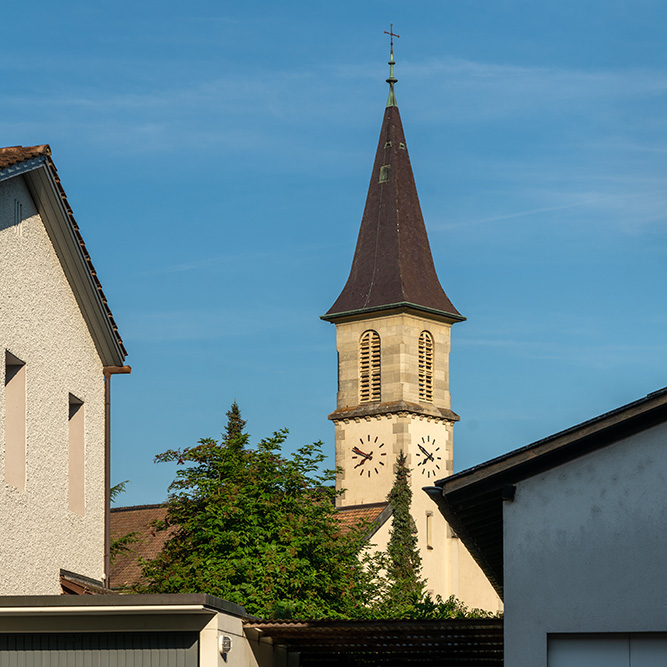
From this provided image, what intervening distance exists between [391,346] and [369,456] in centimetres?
589

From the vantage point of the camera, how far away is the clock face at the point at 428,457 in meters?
68.7

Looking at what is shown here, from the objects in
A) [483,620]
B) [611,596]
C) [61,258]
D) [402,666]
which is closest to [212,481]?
[402,666]

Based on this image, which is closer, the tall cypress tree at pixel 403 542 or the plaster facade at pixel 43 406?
the plaster facade at pixel 43 406

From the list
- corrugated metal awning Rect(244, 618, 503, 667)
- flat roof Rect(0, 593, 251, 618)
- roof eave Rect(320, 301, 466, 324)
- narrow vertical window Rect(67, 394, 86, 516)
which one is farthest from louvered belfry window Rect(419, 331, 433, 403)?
flat roof Rect(0, 593, 251, 618)

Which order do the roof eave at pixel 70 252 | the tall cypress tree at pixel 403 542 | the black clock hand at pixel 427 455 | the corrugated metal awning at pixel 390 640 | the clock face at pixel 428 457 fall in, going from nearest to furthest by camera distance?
the corrugated metal awning at pixel 390 640
the roof eave at pixel 70 252
the tall cypress tree at pixel 403 542
the clock face at pixel 428 457
the black clock hand at pixel 427 455

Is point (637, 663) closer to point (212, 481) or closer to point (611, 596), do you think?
point (611, 596)

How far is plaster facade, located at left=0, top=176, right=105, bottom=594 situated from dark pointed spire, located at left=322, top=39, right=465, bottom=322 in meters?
51.9

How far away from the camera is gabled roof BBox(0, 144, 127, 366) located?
658 inches

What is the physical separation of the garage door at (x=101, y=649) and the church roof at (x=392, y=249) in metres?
57.6

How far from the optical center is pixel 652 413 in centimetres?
1238

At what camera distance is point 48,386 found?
17.6 m

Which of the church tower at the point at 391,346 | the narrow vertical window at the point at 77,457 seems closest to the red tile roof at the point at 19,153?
the narrow vertical window at the point at 77,457

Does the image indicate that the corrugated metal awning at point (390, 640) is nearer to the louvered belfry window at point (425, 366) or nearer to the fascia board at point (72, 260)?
the fascia board at point (72, 260)

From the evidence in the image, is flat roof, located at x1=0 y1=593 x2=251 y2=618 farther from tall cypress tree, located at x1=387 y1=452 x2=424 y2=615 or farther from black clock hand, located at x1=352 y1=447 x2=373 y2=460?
black clock hand, located at x1=352 y1=447 x2=373 y2=460
